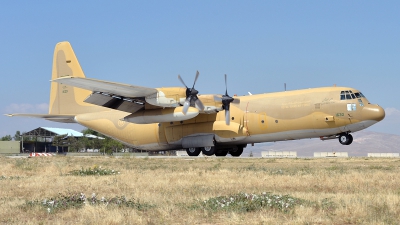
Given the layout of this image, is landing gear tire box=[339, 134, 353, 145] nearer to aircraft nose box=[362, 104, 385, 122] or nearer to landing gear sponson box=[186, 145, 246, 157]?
aircraft nose box=[362, 104, 385, 122]

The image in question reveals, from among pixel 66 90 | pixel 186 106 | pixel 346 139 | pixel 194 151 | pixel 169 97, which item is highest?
pixel 66 90

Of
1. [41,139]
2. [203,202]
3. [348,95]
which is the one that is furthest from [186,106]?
[41,139]

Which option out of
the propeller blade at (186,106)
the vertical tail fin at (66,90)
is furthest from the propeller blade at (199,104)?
the vertical tail fin at (66,90)

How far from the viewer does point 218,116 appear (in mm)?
42469

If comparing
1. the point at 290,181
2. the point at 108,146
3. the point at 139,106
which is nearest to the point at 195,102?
the point at 139,106

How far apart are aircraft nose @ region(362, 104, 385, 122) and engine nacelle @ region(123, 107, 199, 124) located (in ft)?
41.5

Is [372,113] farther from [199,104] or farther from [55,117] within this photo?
[55,117]

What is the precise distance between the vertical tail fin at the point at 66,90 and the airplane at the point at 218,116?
5.13ft

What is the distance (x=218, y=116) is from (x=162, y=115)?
5.60 metres

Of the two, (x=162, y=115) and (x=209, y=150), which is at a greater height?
(x=162, y=115)

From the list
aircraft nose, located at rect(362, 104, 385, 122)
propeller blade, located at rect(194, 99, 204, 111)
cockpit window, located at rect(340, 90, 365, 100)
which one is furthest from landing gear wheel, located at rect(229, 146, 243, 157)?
aircraft nose, located at rect(362, 104, 385, 122)

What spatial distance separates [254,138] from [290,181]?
2096cm

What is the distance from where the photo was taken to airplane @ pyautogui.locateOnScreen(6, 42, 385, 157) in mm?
37969

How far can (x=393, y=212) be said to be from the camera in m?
12.5
